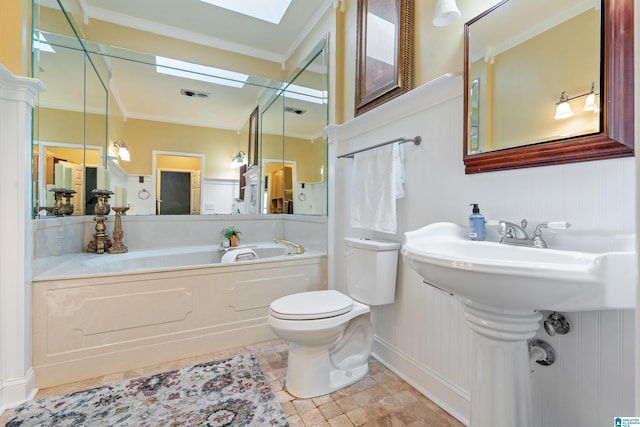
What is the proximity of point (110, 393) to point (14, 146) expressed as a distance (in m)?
1.35

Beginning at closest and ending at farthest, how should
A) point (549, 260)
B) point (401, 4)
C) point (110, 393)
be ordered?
1. point (549, 260)
2. point (110, 393)
3. point (401, 4)

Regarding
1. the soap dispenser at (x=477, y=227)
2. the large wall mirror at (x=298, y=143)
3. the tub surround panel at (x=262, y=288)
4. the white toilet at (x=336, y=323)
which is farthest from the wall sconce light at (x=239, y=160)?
the soap dispenser at (x=477, y=227)

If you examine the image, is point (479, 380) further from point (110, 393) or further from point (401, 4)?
point (401, 4)

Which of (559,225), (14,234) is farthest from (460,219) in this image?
(14,234)

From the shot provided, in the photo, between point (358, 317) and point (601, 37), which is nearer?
point (601, 37)

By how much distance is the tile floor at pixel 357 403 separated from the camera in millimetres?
1313

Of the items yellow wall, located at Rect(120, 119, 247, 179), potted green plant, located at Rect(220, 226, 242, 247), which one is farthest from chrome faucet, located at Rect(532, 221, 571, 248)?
yellow wall, located at Rect(120, 119, 247, 179)

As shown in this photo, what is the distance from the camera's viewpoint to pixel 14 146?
1.41 m

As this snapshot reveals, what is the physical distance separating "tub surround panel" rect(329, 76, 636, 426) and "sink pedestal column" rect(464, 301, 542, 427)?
0.70 ft

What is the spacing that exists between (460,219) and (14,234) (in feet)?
7.10

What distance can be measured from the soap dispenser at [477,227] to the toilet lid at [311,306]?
739mm

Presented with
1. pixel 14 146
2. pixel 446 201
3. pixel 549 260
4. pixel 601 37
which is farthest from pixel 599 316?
pixel 14 146

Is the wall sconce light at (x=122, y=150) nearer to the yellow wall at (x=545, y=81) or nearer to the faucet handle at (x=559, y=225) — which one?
the yellow wall at (x=545, y=81)

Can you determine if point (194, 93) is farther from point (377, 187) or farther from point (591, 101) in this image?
point (591, 101)
